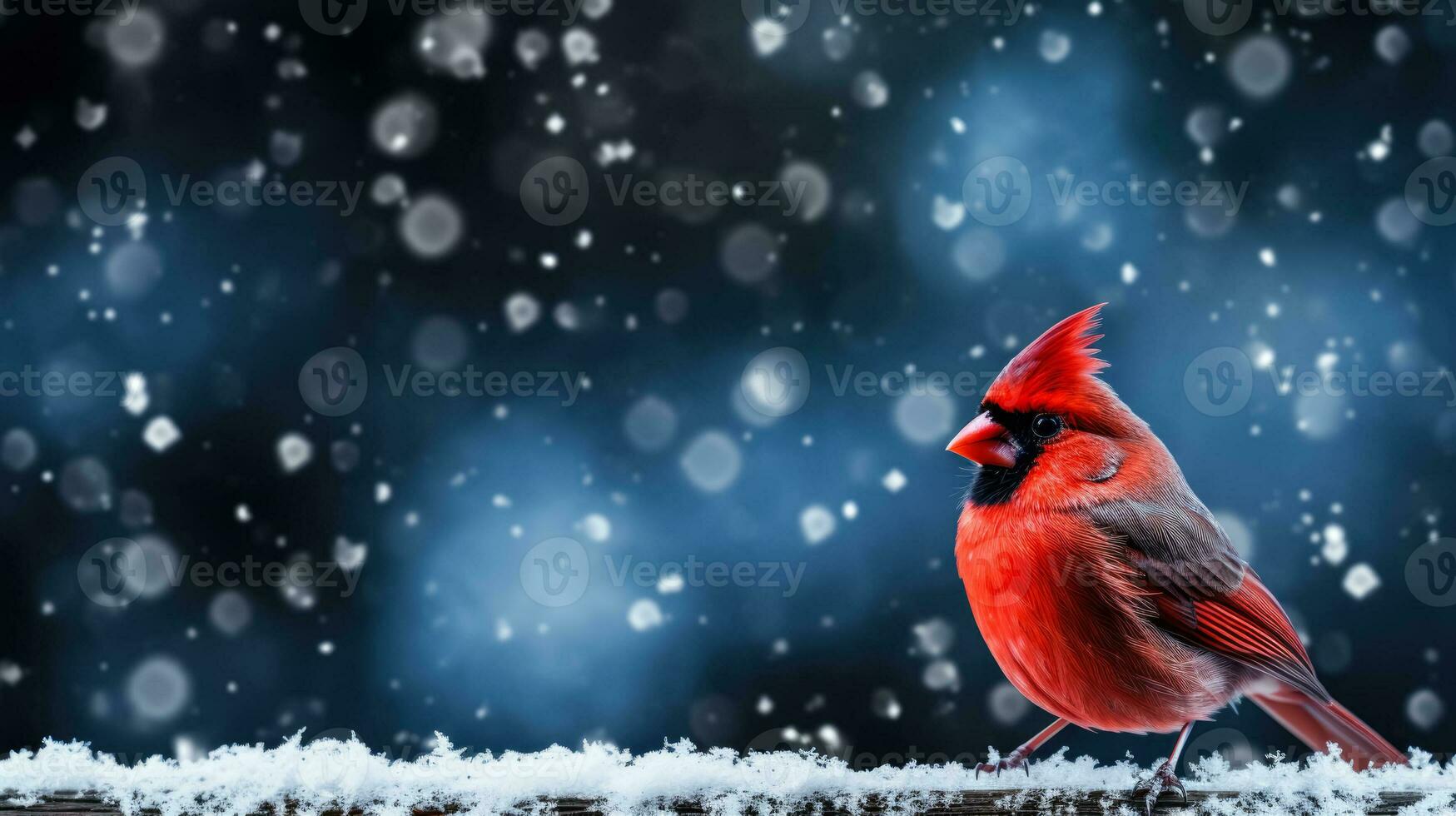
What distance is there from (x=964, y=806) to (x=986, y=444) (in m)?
0.53

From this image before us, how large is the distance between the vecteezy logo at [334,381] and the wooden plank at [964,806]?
2.17 metres

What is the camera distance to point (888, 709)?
3209mm

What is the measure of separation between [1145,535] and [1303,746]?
46cm

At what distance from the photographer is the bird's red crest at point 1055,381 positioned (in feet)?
5.02

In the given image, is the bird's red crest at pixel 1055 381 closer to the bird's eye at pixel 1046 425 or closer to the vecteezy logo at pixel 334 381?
the bird's eye at pixel 1046 425

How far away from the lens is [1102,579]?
4.80ft

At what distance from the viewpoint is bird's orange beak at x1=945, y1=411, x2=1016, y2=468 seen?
1532mm

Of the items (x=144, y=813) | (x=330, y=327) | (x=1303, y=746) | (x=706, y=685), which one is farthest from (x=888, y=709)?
→ (x=144, y=813)

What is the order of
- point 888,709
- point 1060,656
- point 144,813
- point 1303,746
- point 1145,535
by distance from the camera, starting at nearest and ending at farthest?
point 144,813
point 1060,656
point 1145,535
point 1303,746
point 888,709

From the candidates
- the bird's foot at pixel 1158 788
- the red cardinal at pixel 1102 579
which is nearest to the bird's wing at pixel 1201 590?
the red cardinal at pixel 1102 579

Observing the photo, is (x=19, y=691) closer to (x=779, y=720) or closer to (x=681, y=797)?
(x=779, y=720)
